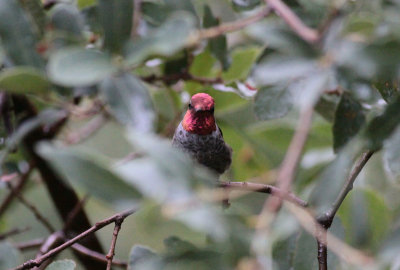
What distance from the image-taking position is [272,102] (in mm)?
1366

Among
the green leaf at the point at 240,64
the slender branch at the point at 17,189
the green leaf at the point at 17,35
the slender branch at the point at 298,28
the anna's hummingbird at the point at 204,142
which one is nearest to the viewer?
the slender branch at the point at 298,28

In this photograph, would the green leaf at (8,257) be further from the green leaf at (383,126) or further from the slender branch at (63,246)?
the green leaf at (383,126)

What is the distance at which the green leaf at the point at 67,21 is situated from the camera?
127 centimetres

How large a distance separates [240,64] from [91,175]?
1048 millimetres

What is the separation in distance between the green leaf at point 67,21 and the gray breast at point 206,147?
2.62 ft

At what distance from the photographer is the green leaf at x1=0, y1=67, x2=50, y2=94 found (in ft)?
3.54

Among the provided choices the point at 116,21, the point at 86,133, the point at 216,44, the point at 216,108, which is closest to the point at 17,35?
the point at 116,21

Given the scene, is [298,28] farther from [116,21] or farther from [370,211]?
[370,211]

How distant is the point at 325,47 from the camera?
82 cm

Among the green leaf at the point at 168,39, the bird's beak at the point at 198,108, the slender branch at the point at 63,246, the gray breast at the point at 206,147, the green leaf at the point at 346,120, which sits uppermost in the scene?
the green leaf at the point at 168,39

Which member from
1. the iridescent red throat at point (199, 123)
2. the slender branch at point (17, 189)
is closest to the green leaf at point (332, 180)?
the iridescent red throat at point (199, 123)

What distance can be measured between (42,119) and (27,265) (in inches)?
16.5

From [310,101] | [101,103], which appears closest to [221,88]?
[101,103]

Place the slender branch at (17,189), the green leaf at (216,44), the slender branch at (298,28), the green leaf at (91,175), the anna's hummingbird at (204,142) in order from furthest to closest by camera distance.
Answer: the anna's hummingbird at (204,142) → the slender branch at (17,189) → the green leaf at (216,44) → the slender branch at (298,28) → the green leaf at (91,175)
